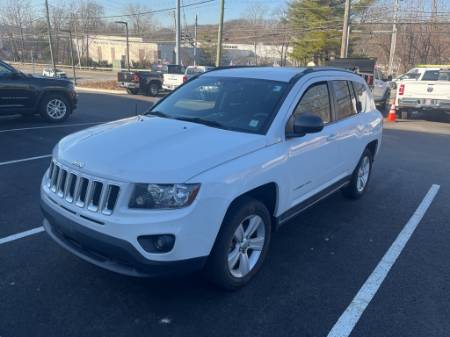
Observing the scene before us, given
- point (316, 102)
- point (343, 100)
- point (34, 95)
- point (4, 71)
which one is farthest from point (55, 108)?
point (316, 102)

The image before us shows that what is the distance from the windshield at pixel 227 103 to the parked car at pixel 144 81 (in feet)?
61.9

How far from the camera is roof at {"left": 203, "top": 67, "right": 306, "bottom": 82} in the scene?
4258 millimetres

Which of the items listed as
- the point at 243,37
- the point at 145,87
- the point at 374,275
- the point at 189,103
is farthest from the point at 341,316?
the point at 243,37

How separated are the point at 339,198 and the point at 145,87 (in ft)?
62.0

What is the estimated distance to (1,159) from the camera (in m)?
7.23

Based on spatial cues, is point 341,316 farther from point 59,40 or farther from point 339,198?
point 59,40

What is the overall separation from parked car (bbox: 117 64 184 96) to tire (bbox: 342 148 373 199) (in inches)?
734

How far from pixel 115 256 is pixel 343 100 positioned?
135 inches

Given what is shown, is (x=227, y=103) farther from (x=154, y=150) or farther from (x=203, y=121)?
(x=154, y=150)

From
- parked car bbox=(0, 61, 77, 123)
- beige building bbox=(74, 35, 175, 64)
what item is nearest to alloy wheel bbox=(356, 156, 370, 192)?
parked car bbox=(0, 61, 77, 123)

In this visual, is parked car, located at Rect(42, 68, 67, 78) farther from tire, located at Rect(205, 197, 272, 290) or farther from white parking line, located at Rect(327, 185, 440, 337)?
tire, located at Rect(205, 197, 272, 290)

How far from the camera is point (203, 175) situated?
2.89m

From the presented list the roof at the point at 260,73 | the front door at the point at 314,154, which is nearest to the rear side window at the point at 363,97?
the front door at the point at 314,154

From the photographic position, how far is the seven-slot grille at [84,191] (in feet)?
9.43
